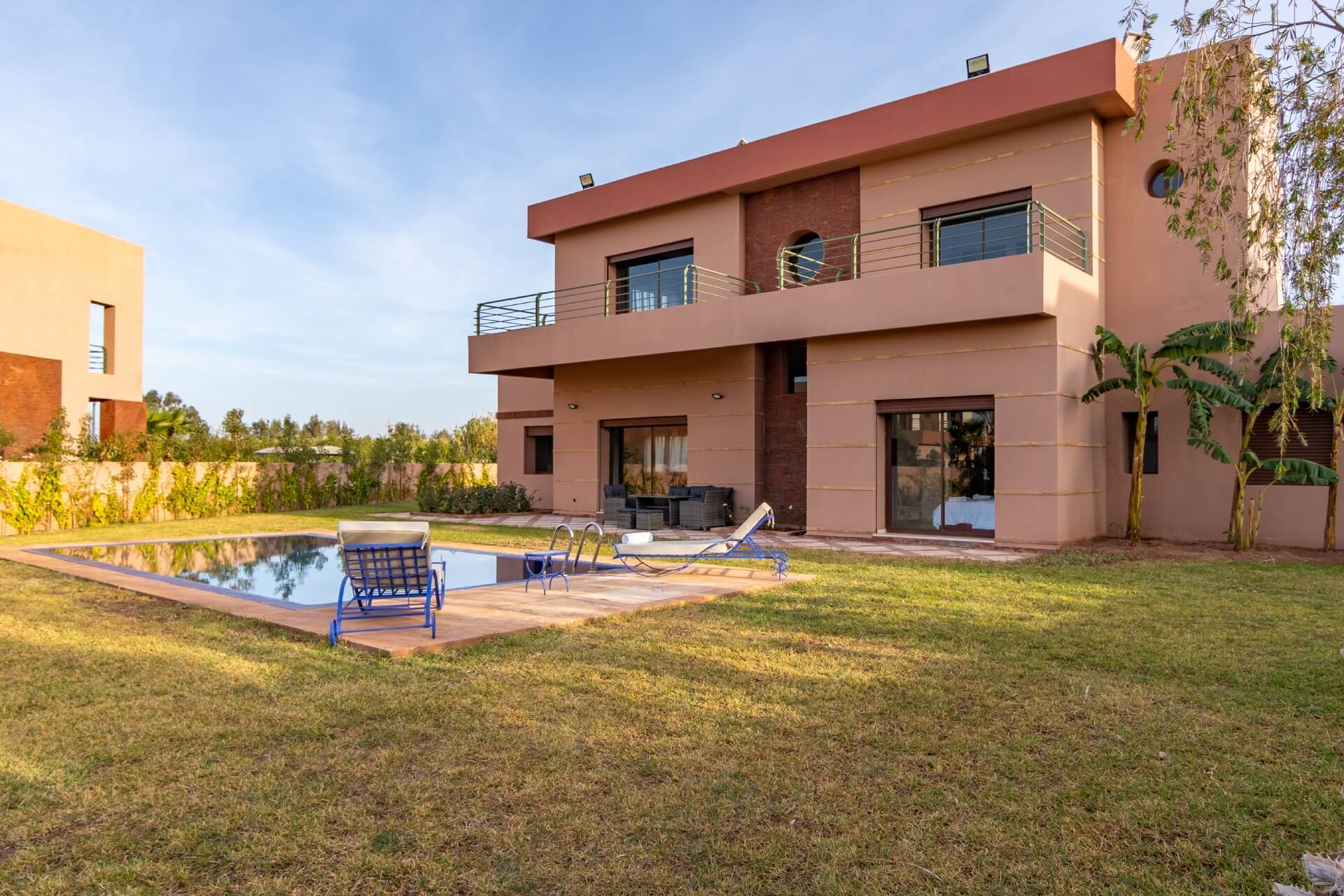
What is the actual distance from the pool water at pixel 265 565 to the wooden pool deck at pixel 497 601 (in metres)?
0.40

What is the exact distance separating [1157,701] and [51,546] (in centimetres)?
1611

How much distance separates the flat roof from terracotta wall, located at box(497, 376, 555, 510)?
5.10 m

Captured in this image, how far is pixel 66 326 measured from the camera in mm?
24828

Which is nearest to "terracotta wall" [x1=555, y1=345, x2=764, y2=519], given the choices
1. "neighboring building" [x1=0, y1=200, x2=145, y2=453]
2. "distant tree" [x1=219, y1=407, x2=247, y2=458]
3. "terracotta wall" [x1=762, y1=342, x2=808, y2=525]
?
"terracotta wall" [x1=762, y1=342, x2=808, y2=525]

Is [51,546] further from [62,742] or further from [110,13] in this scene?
[62,742]

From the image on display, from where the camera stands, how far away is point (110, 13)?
14070mm

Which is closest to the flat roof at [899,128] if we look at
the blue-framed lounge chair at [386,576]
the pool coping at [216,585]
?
the pool coping at [216,585]

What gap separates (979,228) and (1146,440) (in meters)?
4.78

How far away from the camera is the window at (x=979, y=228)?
1447 centimetres

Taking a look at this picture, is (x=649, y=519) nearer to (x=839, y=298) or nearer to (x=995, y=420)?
(x=839, y=298)

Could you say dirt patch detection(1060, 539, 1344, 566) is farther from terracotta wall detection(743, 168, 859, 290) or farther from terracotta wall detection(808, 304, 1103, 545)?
terracotta wall detection(743, 168, 859, 290)

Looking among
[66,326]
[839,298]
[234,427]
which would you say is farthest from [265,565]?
[66,326]

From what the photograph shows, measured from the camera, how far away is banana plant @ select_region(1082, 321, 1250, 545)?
1238 centimetres

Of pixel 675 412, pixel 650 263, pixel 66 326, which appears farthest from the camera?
pixel 66 326
